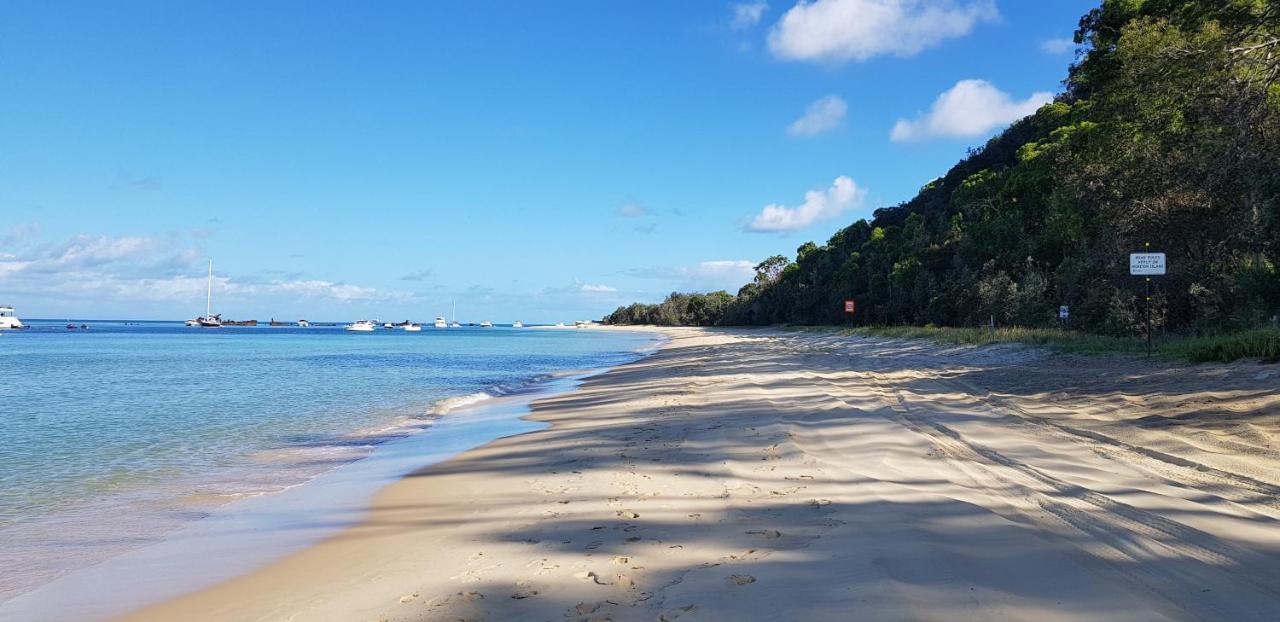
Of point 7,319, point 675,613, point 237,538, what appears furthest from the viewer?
point 7,319

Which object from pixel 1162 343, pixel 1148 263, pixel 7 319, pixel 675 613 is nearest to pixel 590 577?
pixel 675 613

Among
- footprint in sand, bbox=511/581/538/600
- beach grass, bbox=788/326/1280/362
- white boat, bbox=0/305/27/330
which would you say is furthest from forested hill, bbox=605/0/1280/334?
white boat, bbox=0/305/27/330

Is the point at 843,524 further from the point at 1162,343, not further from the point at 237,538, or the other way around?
the point at 1162,343

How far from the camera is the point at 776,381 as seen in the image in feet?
57.2

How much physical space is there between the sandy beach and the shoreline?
33cm

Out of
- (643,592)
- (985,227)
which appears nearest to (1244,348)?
(643,592)

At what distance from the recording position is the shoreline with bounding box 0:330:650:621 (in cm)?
484

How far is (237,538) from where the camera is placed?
6.34 m

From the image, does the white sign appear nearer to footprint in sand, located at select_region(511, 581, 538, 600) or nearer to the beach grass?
the beach grass

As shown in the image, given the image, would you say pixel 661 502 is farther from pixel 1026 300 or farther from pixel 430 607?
pixel 1026 300

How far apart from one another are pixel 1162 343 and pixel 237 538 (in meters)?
18.4

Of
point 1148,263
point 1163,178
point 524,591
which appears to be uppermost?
point 1163,178

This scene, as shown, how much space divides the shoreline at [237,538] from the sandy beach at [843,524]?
33 centimetres

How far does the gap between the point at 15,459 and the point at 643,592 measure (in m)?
11.3
